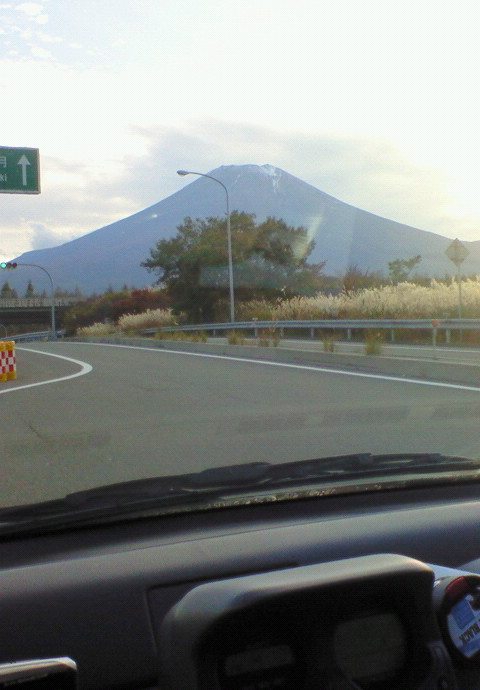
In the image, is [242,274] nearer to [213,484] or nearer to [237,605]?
[213,484]

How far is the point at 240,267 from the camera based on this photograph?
50125 mm

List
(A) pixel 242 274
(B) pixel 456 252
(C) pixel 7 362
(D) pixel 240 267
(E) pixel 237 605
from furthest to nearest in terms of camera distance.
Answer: (A) pixel 242 274
(D) pixel 240 267
(B) pixel 456 252
(C) pixel 7 362
(E) pixel 237 605

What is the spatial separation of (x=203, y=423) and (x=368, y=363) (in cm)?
793

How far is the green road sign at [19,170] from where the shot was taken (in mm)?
23188

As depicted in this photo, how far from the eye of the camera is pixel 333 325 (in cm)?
3077

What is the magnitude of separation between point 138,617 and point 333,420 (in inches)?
314

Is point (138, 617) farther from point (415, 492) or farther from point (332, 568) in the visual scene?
point (415, 492)

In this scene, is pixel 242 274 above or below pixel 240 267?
below

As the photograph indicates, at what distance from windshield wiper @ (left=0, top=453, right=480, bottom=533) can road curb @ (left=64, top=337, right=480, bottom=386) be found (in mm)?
10497

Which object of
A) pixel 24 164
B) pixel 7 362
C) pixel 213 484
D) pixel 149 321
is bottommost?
pixel 7 362

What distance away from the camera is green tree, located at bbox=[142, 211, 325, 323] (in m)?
50.2

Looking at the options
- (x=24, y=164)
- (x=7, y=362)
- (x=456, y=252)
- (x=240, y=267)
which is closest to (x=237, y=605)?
(x=7, y=362)

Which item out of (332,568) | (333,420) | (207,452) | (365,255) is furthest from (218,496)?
(365,255)

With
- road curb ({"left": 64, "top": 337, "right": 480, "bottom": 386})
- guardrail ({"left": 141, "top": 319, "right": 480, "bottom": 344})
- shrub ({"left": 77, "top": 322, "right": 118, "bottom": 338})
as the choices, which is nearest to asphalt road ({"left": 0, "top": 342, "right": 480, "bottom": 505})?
road curb ({"left": 64, "top": 337, "right": 480, "bottom": 386})
